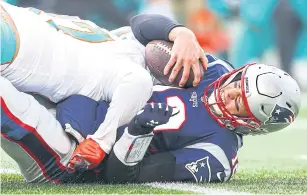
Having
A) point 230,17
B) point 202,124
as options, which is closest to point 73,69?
point 202,124

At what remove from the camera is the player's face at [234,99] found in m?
4.57

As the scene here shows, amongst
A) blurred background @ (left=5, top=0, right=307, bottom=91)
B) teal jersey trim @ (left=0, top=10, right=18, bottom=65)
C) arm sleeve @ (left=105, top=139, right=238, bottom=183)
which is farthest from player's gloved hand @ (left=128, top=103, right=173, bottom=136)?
blurred background @ (left=5, top=0, right=307, bottom=91)

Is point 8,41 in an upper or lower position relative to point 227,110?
upper

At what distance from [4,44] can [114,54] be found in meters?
0.55

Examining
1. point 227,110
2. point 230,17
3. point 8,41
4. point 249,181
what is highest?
point 8,41

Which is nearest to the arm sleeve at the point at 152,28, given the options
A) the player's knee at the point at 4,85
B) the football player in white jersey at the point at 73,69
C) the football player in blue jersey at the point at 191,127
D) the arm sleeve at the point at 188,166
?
the football player in blue jersey at the point at 191,127

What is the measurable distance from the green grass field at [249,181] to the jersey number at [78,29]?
67cm

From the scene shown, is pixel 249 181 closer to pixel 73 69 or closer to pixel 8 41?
pixel 73 69

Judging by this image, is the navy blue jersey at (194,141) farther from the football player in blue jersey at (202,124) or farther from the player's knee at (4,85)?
the player's knee at (4,85)

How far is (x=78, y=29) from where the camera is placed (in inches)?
188

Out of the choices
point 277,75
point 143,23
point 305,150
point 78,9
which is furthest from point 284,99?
point 78,9

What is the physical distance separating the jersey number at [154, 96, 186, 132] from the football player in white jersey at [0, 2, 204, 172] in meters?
0.13

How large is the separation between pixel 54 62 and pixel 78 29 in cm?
32

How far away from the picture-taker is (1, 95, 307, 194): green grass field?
14.2 ft
